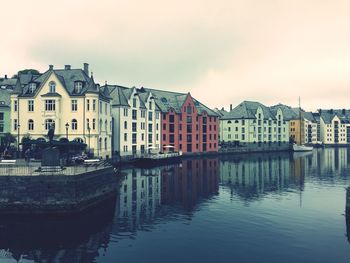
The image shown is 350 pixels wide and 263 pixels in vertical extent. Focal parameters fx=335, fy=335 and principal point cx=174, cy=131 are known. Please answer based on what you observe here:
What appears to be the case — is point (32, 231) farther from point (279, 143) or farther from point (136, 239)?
point (279, 143)

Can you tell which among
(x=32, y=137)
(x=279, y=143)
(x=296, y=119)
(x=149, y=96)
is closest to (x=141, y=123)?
(x=149, y=96)

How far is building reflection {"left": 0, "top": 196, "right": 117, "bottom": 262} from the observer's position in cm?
2459

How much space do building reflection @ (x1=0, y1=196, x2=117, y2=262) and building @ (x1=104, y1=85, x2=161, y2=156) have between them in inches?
2025

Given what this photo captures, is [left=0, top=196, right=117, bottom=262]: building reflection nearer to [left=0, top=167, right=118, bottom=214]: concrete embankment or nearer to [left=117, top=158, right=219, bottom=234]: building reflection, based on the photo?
[left=0, top=167, right=118, bottom=214]: concrete embankment

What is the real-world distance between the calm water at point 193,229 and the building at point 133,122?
39.5 m

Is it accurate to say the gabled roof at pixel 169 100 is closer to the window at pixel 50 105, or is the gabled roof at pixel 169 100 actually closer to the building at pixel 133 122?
the building at pixel 133 122

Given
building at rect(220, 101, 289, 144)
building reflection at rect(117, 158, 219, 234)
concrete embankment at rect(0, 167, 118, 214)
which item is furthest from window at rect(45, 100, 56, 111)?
building at rect(220, 101, 289, 144)

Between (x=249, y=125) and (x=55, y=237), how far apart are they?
5254 inches

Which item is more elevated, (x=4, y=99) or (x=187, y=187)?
(x=4, y=99)

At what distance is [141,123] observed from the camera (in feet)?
322

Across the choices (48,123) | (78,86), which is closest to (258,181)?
(78,86)

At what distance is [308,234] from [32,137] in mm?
62754

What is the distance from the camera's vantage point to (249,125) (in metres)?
154

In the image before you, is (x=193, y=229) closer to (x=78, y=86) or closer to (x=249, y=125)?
(x=78, y=86)
